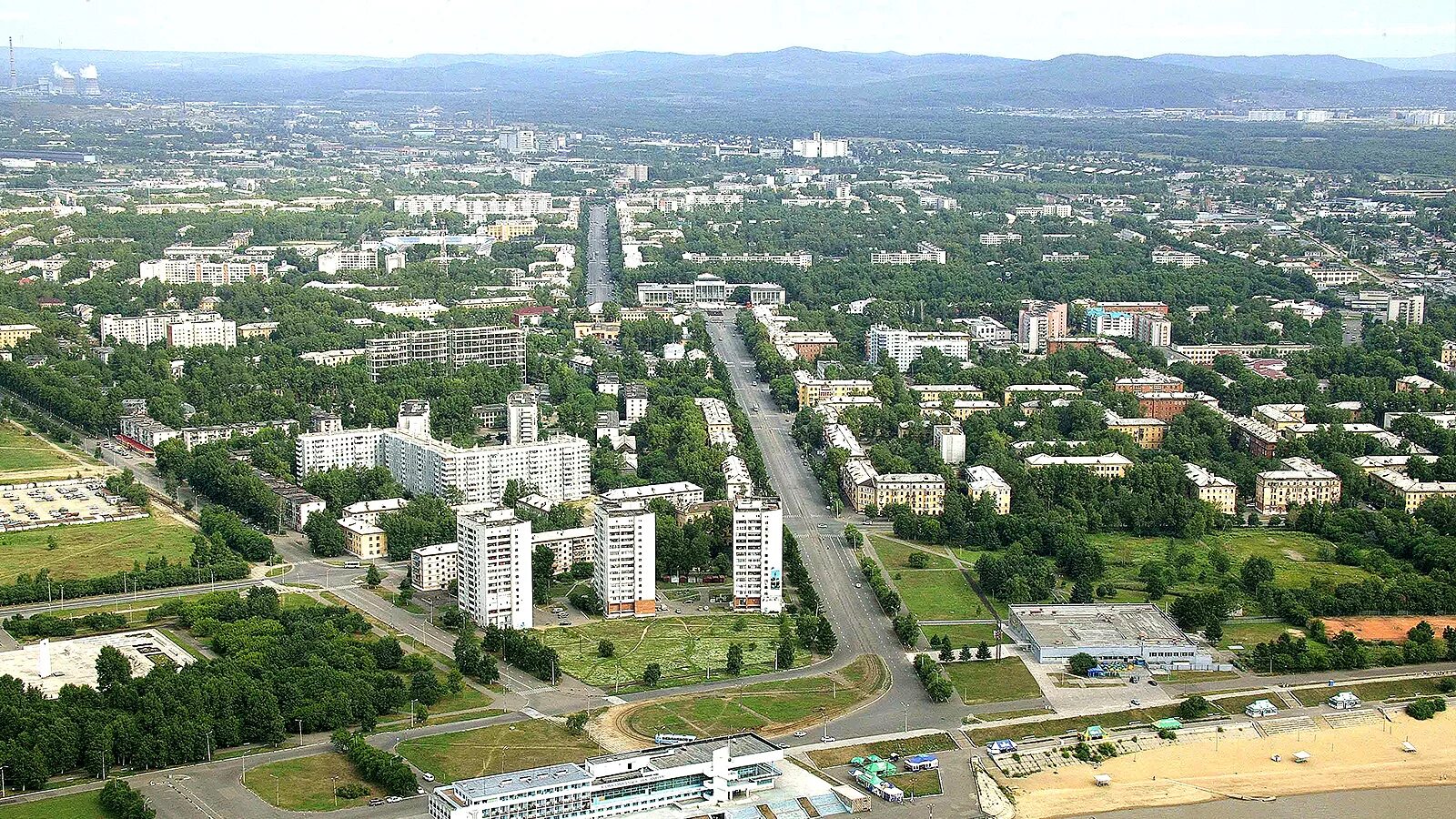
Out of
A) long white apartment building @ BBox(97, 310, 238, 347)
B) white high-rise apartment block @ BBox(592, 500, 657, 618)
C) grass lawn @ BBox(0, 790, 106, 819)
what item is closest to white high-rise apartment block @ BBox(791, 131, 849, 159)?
long white apartment building @ BBox(97, 310, 238, 347)

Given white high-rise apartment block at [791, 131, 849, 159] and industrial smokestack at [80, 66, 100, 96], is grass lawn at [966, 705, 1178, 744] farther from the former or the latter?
industrial smokestack at [80, 66, 100, 96]

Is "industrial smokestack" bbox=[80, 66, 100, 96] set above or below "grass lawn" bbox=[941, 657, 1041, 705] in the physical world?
above

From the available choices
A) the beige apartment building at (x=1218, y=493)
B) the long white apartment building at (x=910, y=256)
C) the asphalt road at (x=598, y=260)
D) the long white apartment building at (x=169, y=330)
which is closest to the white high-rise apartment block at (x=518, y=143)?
the asphalt road at (x=598, y=260)

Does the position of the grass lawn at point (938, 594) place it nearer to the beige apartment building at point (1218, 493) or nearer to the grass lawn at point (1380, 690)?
the grass lawn at point (1380, 690)

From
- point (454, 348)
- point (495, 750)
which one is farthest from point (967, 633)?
point (454, 348)

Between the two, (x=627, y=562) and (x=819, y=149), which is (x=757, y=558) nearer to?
(x=627, y=562)

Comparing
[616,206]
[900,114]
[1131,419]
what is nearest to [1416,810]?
[1131,419]

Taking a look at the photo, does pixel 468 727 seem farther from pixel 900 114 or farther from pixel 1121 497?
pixel 900 114
